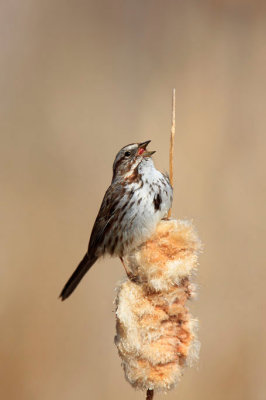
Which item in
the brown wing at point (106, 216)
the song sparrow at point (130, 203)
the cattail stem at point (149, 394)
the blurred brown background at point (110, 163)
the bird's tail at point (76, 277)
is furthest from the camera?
the blurred brown background at point (110, 163)

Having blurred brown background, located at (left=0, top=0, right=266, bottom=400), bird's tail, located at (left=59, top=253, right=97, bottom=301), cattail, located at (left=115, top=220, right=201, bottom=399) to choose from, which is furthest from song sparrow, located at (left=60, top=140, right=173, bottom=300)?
cattail, located at (left=115, top=220, right=201, bottom=399)

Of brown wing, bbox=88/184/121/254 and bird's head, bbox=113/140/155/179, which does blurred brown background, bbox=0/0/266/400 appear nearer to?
A: brown wing, bbox=88/184/121/254

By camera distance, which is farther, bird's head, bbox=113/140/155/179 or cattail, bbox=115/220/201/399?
bird's head, bbox=113/140/155/179

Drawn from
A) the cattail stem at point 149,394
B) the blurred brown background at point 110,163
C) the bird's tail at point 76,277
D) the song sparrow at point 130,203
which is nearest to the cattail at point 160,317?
the cattail stem at point 149,394

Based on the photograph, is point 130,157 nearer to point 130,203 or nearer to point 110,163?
point 130,203

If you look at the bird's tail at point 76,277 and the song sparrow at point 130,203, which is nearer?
the song sparrow at point 130,203

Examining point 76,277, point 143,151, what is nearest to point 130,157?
point 143,151

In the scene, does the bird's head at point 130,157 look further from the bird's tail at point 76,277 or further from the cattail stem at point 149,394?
the cattail stem at point 149,394

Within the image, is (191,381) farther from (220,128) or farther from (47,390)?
(220,128)

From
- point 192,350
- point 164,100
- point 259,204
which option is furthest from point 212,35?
point 192,350
